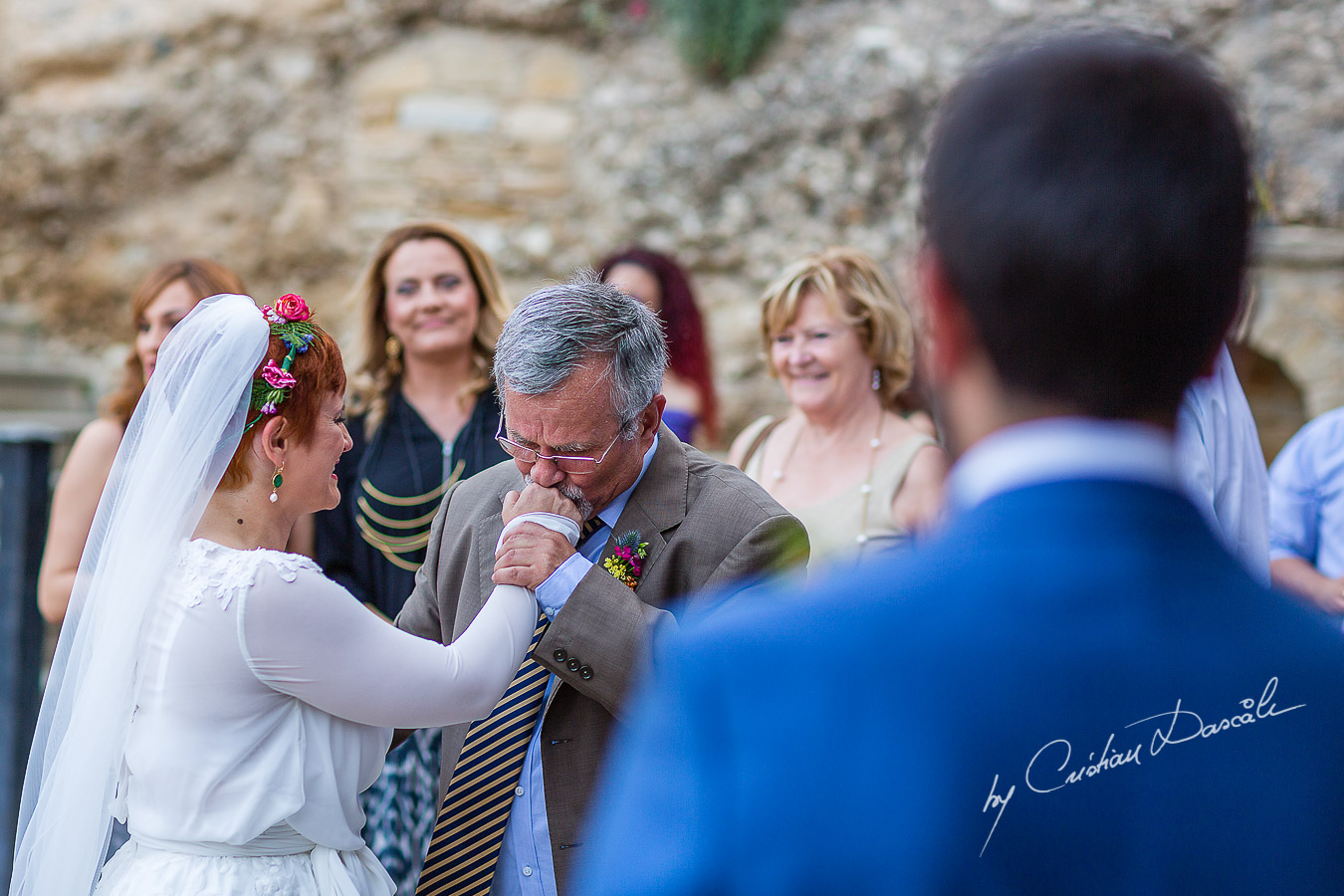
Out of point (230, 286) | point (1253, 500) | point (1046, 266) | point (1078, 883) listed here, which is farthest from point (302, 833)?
point (230, 286)

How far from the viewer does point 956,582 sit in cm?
90

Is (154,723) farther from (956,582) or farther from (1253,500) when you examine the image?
(1253,500)

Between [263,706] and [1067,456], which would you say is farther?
[263,706]

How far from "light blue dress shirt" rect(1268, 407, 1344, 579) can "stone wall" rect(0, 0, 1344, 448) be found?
359cm

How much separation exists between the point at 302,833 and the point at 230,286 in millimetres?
2485

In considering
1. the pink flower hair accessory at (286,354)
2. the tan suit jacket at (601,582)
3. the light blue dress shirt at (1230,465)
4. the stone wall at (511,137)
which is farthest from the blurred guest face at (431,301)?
the stone wall at (511,137)

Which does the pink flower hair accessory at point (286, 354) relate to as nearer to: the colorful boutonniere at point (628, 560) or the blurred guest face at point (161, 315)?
the colorful boutonniere at point (628, 560)

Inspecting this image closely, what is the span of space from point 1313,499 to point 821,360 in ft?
5.70

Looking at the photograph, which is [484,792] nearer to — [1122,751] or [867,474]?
[1122,751]

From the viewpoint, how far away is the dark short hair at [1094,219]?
93 cm

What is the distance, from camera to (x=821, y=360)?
4.12 meters

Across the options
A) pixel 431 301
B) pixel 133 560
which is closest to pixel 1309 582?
pixel 431 301

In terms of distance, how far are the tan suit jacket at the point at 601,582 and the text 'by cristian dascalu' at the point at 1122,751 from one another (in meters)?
1.34

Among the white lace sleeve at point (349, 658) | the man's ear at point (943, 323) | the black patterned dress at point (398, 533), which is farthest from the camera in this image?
the black patterned dress at point (398, 533)
